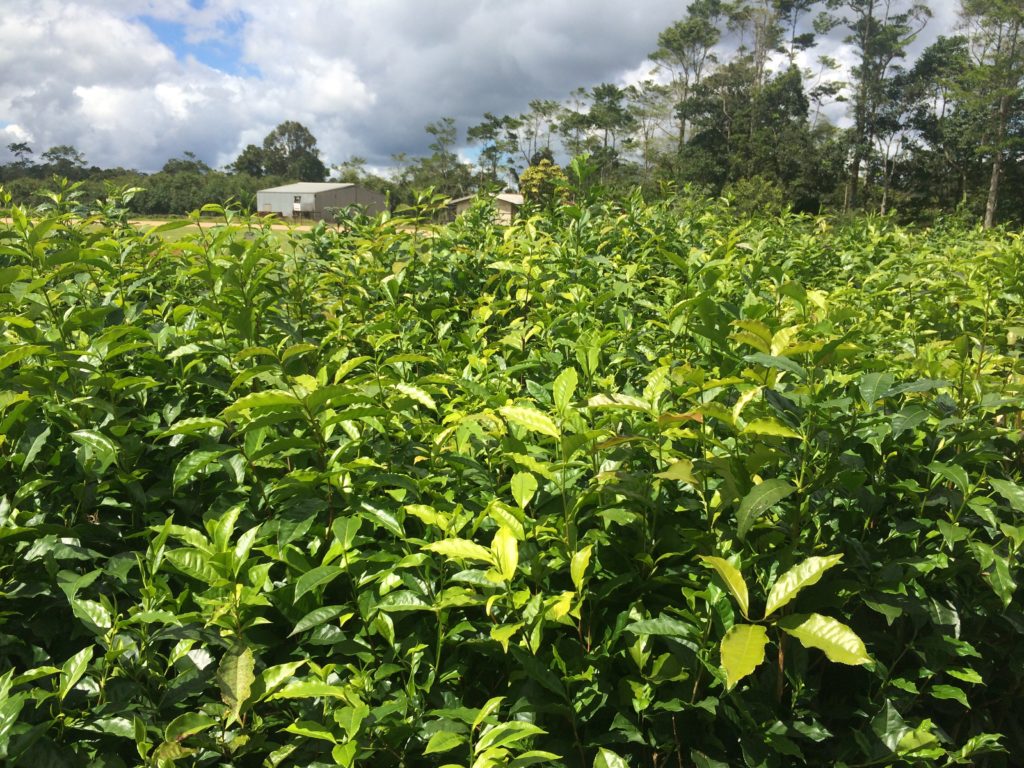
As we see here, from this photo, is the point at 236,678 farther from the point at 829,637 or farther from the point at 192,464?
the point at 829,637

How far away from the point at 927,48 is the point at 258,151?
329 feet

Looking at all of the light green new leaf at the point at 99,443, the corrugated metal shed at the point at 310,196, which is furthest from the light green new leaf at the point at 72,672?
the corrugated metal shed at the point at 310,196

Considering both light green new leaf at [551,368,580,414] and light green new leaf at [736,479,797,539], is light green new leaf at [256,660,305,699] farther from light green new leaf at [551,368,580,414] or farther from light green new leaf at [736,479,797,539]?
light green new leaf at [736,479,797,539]

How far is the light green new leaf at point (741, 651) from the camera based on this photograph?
1.03m

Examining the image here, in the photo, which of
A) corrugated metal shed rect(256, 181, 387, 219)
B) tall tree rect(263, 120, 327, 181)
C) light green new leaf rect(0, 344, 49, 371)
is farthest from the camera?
tall tree rect(263, 120, 327, 181)

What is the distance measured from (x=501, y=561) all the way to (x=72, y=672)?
75 centimetres

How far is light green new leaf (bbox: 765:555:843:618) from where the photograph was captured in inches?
44.3

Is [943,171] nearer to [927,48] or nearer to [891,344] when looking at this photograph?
[927,48]

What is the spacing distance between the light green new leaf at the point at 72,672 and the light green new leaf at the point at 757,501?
114cm

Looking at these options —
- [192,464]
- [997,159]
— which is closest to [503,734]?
[192,464]

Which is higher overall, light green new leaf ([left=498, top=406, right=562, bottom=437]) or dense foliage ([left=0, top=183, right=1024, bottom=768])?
light green new leaf ([left=498, top=406, right=562, bottom=437])

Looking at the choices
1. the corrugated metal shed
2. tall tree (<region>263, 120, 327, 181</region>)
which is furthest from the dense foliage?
tall tree (<region>263, 120, 327, 181</region>)

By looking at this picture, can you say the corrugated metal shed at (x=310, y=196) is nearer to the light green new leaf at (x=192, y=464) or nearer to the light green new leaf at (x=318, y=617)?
the light green new leaf at (x=192, y=464)

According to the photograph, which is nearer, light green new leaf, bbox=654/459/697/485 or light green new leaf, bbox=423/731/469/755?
light green new leaf, bbox=423/731/469/755
